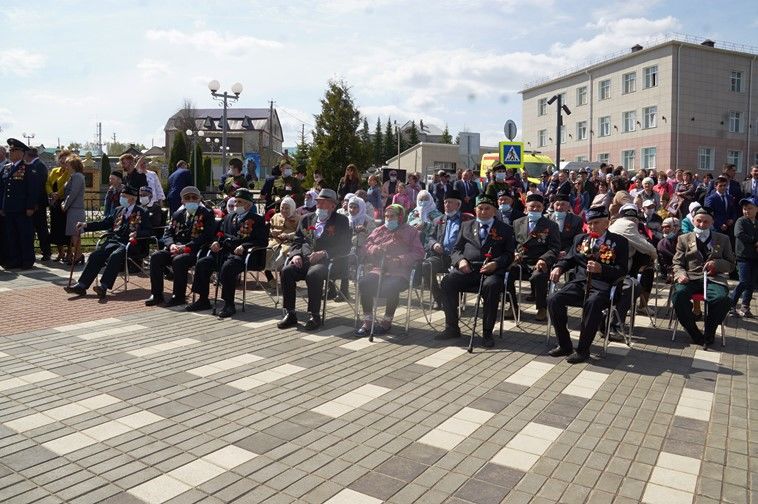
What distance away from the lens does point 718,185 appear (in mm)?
11273

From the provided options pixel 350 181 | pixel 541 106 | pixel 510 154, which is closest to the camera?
pixel 350 181

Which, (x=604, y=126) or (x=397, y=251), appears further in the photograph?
(x=604, y=126)

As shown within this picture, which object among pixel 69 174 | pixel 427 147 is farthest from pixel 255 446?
pixel 427 147

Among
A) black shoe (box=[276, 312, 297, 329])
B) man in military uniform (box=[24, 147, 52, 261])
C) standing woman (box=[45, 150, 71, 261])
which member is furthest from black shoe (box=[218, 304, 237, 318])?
standing woman (box=[45, 150, 71, 261])

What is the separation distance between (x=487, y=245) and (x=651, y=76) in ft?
133

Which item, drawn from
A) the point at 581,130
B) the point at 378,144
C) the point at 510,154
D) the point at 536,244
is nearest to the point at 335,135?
the point at 510,154

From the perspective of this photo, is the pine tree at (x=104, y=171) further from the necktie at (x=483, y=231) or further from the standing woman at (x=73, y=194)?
the necktie at (x=483, y=231)

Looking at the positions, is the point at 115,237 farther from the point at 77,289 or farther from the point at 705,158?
the point at 705,158

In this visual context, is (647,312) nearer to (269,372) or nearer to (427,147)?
(269,372)

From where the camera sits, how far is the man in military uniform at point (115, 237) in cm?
934

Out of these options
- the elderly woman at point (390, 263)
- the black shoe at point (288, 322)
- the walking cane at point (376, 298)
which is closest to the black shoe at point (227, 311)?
the black shoe at point (288, 322)

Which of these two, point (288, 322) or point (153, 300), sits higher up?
point (153, 300)

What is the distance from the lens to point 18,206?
38.7ft

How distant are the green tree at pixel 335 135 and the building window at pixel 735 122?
30.8 metres
